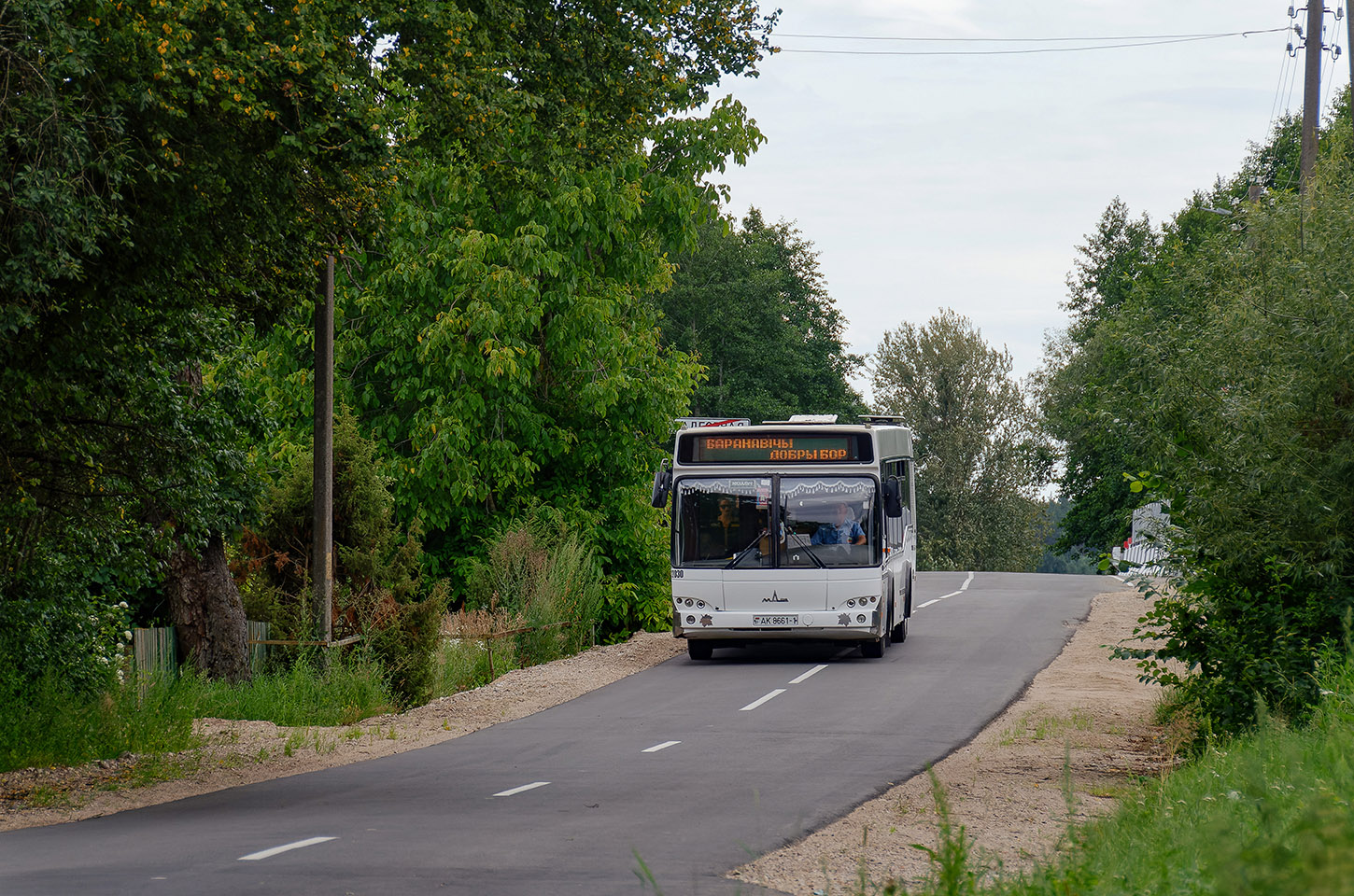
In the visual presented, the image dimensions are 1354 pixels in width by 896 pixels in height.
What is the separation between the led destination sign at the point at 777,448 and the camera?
2041cm

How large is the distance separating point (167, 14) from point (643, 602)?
826 inches

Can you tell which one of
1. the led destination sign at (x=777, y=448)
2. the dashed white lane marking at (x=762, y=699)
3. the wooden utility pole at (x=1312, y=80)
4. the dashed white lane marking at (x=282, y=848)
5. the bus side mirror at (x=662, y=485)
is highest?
the wooden utility pole at (x=1312, y=80)

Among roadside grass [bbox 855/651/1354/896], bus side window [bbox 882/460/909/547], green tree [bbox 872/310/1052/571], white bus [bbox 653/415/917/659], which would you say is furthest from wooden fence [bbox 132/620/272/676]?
green tree [bbox 872/310/1052/571]

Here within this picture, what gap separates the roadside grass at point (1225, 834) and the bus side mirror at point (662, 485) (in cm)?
1072

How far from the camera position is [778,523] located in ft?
66.3

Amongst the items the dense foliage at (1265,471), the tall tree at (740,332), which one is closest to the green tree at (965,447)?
the tall tree at (740,332)

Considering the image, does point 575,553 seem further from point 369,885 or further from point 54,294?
point 369,885

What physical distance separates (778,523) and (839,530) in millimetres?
862

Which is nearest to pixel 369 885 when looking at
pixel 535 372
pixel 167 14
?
pixel 167 14

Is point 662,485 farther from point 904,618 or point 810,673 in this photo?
point 904,618

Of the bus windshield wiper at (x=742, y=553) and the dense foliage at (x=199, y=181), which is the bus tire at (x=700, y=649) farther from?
the dense foliage at (x=199, y=181)

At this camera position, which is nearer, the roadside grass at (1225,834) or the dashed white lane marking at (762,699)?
the roadside grass at (1225,834)

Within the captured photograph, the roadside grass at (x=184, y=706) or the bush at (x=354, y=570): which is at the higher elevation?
the bush at (x=354, y=570)

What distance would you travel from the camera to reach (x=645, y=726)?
49.6ft
